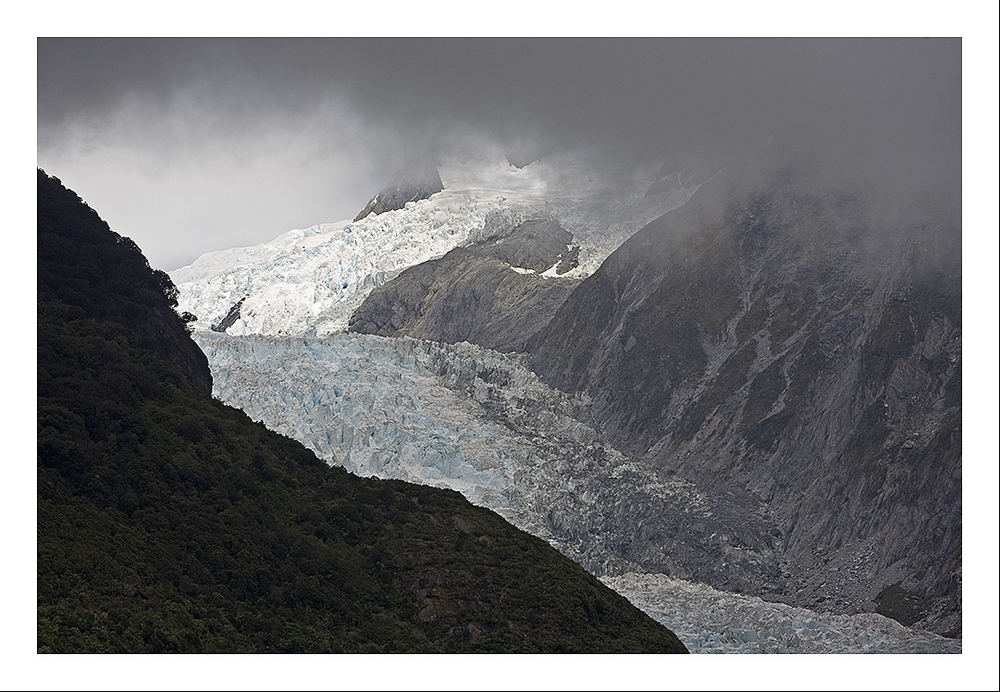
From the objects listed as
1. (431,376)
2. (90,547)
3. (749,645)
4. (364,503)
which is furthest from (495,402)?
(90,547)

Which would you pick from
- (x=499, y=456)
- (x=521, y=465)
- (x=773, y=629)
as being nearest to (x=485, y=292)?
(x=499, y=456)

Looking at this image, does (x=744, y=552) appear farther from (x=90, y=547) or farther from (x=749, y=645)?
(x=90, y=547)

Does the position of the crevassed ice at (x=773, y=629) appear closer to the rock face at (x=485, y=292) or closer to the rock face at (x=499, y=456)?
the rock face at (x=499, y=456)

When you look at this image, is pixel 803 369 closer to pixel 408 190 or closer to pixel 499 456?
pixel 499 456

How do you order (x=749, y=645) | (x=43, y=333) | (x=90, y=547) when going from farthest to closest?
(x=749, y=645) < (x=43, y=333) < (x=90, y=547)

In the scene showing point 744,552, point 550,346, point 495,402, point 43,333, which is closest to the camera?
point 43,333

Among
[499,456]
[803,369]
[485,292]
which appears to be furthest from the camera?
[485,292]

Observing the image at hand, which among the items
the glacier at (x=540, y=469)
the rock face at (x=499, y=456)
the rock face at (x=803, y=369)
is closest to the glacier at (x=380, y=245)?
the rock face at (x=803, y=369)
